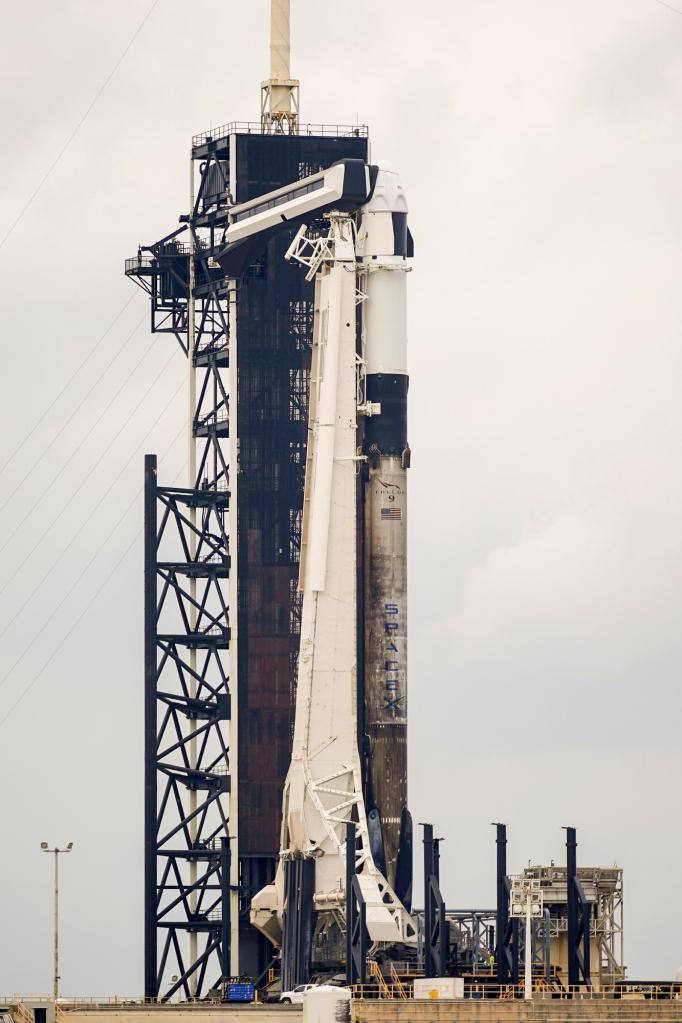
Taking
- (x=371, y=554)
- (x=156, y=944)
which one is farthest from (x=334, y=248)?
(x=156, y=944)

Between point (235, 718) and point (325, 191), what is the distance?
2646 cm

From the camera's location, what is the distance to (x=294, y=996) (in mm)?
133625

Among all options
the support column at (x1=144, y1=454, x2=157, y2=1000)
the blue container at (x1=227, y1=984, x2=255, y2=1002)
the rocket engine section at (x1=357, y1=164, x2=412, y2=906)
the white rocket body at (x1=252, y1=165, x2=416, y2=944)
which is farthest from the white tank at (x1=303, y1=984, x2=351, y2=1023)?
the support column at (x1=144, y1=454, x2=157, y2=1000)

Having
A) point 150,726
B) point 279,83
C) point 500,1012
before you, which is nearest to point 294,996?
point 500,1012

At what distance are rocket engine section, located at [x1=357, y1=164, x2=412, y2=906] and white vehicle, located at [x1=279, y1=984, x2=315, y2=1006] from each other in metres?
12.2

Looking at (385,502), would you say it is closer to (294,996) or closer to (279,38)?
(294,996)

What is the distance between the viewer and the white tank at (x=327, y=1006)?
395ft

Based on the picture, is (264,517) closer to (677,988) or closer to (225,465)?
(225,465)

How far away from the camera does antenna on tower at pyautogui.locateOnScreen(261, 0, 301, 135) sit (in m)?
161

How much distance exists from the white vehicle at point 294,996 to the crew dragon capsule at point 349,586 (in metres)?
1.60

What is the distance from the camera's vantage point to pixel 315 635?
143 m

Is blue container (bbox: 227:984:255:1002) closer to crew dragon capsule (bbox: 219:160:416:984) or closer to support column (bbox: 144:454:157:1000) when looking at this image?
crew dragon capsule (bbox: 219:160:416:984)

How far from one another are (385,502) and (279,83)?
85.0 ft

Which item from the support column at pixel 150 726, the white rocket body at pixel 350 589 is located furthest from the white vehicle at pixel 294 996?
the support column at pixel 150 726
